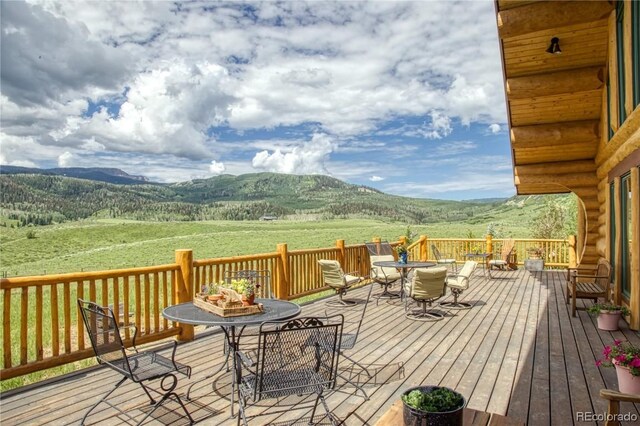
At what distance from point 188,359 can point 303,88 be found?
2664 centimetres

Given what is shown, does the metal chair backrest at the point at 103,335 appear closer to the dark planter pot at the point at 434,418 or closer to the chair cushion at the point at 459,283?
the dark planter pot at the point at 434,418

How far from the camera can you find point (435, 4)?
862cm

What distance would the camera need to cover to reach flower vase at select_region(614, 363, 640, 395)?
3230 mm

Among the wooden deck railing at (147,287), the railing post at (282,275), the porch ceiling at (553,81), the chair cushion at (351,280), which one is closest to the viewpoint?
the wooden deck railing at (147,287)

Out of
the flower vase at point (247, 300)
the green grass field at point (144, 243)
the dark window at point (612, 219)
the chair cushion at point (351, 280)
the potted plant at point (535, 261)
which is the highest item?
the dark window at point (612, 219)

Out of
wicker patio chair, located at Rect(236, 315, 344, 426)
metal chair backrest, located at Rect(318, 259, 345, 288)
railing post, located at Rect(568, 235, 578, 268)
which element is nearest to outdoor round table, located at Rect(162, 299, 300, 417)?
wicker patio chair, located at Rect(236, 315, 344, 426)

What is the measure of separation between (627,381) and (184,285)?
189 inches

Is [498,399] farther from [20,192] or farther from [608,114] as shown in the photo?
[20,192]

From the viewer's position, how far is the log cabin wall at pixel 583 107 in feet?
19.3

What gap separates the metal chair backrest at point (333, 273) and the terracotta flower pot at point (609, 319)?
4.10 meters

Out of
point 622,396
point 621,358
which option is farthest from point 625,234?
point 622,396

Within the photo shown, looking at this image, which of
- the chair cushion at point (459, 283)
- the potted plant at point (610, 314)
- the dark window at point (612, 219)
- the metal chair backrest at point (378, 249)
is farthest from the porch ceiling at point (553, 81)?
the potted plant at point (610, 314)

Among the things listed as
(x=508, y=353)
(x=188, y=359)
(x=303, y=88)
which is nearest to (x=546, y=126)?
(x=508, y=353)

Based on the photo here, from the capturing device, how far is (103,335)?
2.96 m
